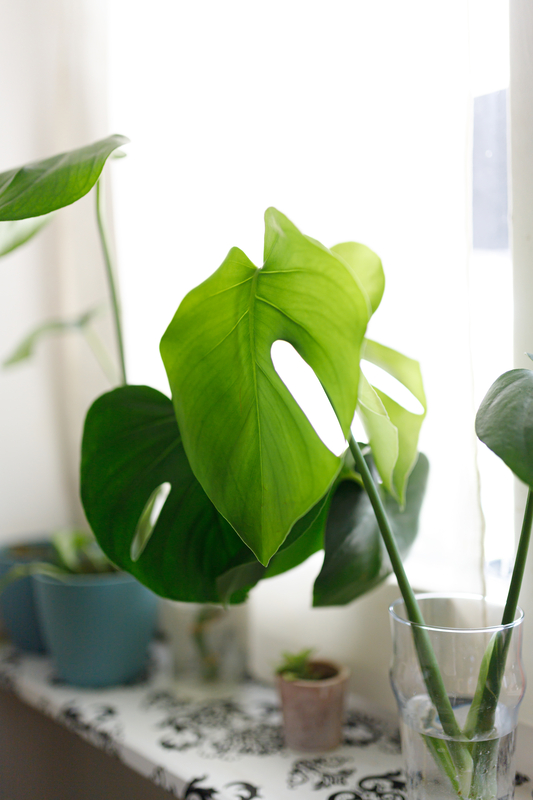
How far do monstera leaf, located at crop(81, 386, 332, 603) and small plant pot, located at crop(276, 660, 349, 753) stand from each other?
0.20m

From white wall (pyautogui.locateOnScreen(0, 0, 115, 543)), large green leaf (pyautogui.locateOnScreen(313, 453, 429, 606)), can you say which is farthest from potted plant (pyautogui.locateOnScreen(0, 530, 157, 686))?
large green leaf (pyautogui.locateOnScreen(313, 453, 429, 606))

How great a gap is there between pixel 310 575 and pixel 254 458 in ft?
1.48

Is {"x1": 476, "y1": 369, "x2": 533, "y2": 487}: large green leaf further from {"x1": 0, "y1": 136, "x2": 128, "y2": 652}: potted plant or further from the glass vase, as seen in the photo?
{"x1": 0, "y1": 136, "x2": 128, "y2": 652}: potted plant

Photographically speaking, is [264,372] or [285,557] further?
[285,557]

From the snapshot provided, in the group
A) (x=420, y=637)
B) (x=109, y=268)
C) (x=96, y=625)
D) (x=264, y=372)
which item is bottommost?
(x=96, y=625)

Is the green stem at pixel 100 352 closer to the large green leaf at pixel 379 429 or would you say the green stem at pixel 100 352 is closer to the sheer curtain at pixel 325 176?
the sheer curtain at pixel 325 176

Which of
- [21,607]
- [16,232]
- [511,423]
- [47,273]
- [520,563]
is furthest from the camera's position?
[47,273]

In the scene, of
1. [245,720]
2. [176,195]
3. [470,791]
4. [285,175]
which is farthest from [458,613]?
[176,195]

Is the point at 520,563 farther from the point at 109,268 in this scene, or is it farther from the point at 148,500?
the point at 109,268

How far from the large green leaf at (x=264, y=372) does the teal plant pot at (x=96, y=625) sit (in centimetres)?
50

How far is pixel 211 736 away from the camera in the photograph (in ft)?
2.66

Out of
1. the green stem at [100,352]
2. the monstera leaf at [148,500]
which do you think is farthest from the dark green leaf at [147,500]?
the green stem at [100,352]

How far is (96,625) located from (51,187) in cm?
62

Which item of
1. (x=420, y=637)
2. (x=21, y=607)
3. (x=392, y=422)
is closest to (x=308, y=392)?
(x=392, y=422)
